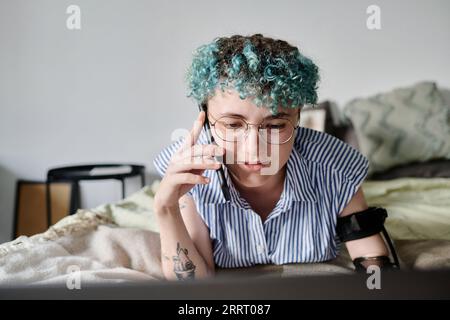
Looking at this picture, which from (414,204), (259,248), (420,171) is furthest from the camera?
(420,171)

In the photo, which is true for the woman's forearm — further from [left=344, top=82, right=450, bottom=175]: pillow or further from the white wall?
the white wall

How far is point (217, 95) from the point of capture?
797mm

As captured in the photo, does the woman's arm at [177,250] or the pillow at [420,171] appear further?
the pillow at [420,171]

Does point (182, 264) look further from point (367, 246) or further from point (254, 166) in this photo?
point (367, 246)

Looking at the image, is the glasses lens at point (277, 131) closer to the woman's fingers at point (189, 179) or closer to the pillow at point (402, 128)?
the woman's fingers at point (189, 179)

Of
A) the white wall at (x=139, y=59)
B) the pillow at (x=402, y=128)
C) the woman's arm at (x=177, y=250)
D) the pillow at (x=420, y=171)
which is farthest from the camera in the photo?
the white wall at (x=139, y=59)

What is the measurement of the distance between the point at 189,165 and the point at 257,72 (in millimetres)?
197

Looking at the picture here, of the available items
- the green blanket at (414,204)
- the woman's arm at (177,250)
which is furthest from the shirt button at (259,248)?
the green blanket at (414,204)

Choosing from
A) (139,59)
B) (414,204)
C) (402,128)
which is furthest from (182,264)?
(139,59)

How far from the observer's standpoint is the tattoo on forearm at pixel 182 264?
0.83 metres

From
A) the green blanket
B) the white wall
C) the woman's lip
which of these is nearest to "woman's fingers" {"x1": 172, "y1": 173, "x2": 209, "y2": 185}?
the woman's lip

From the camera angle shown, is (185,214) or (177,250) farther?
(185,214)

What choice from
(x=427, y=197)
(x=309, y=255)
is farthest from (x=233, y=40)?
(x=427, y=197)

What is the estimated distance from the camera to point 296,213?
94 centimetres
